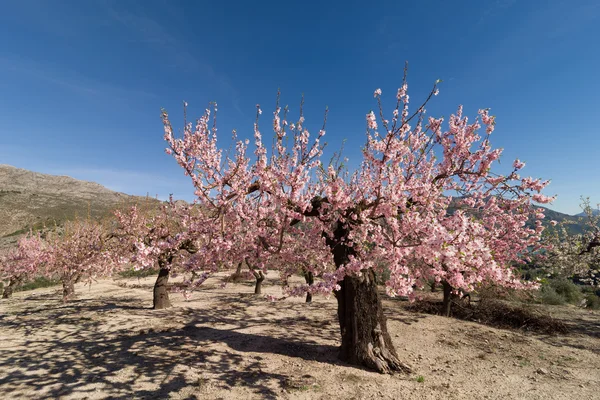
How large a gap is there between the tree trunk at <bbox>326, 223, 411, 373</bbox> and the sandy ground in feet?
1.05

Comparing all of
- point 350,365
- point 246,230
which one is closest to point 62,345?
point 246,230

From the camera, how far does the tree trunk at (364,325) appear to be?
6629 mm

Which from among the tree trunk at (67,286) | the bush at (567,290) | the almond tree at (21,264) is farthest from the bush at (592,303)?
the almond tree at (21,264)

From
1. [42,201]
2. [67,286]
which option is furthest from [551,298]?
[42,201]

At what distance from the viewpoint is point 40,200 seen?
69875mm

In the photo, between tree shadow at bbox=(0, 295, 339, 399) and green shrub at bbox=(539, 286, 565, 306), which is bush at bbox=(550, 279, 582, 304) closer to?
green shrub at bbox=(539, 286, 565, 306)

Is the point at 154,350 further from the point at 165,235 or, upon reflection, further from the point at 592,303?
the point at 592,303

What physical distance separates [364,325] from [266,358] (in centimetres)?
282

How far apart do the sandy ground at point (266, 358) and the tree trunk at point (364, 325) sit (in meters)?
0.32

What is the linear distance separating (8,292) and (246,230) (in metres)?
20.8

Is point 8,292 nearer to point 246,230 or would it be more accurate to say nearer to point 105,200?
point 246,230

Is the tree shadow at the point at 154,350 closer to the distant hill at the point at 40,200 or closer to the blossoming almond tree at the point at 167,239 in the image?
the blossoming almond tree at the point at 167,239

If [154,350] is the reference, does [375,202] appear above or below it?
above

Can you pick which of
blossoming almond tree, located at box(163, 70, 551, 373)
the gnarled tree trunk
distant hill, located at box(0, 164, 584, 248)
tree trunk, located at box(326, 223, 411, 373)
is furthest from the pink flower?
distant hill, located at box(0, 164, 584, 248)
